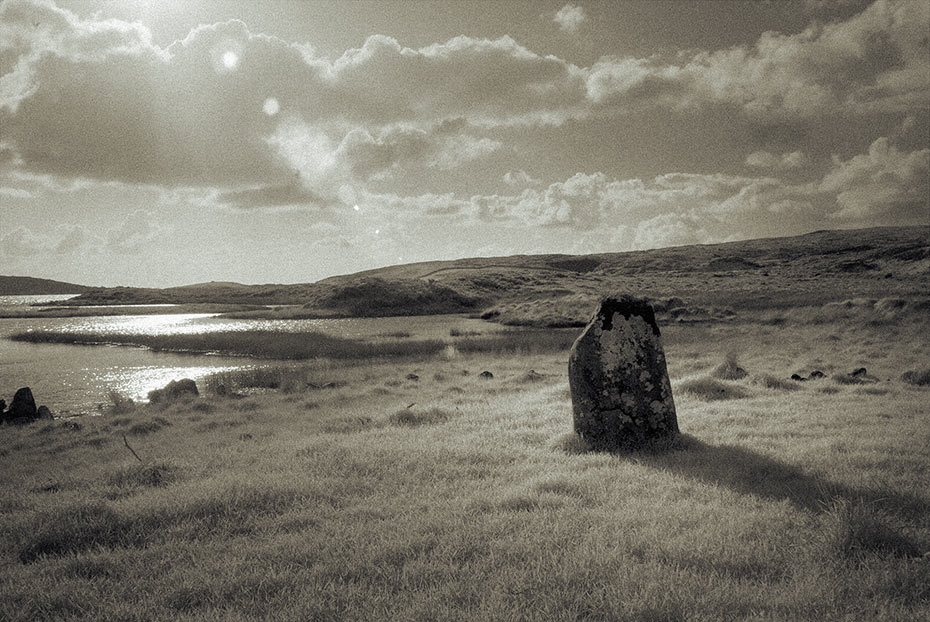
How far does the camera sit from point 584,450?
9.38 meters

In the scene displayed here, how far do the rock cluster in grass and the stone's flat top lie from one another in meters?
17.9

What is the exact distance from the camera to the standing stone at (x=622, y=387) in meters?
9.48

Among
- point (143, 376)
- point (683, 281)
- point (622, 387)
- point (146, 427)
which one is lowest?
point (146, 427)

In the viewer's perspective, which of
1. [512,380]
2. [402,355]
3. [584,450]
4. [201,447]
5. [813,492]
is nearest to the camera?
[813,492]

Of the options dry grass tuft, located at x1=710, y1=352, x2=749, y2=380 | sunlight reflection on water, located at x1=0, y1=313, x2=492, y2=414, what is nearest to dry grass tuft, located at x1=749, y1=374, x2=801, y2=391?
dry grass tuft, located at x1=710, y1=352, x2=749, y2=380

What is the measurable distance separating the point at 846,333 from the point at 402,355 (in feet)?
77.3

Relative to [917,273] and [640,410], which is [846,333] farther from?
[917,273]

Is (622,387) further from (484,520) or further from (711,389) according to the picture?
(711,389)

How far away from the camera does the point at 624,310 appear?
9797 millimetres

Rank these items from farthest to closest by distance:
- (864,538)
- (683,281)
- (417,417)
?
(683,281), (417,417), (864,538)

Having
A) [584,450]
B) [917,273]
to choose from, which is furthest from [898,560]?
Answer: [917,273]

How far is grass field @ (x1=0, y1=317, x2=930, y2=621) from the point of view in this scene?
4.51 metres

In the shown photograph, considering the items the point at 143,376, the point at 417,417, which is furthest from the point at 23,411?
the point at 417,417

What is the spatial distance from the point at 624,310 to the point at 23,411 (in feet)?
61.8
